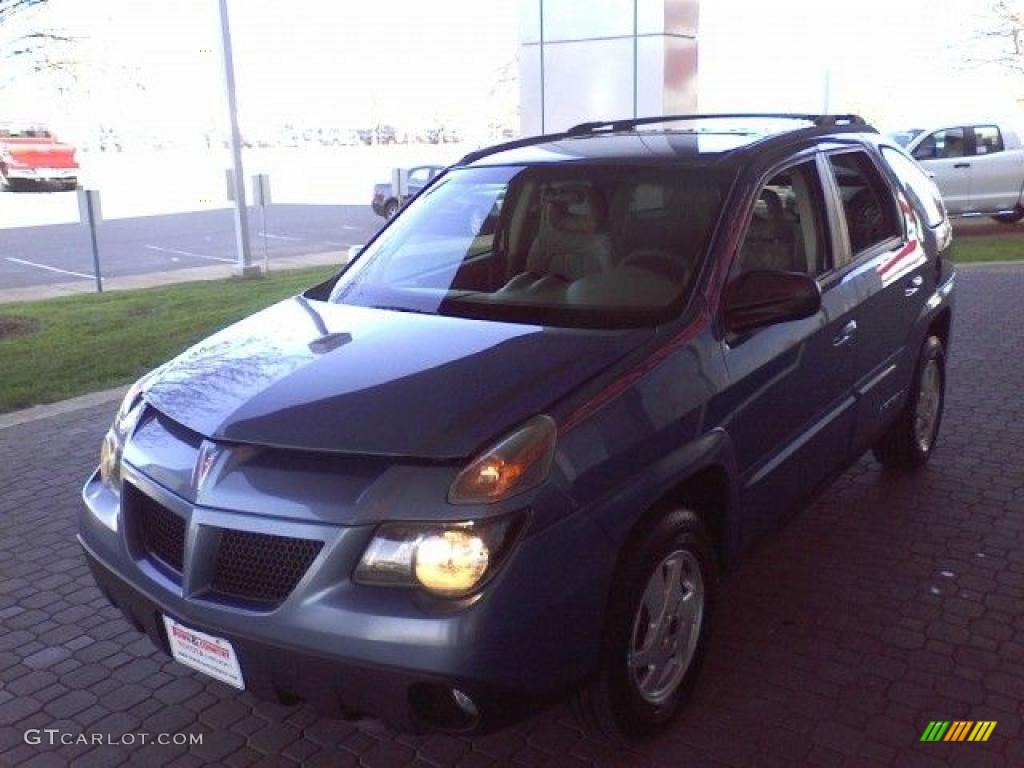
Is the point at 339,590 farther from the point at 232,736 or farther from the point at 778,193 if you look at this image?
the point at 778,193

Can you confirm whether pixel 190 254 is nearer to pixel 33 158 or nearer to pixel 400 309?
pixel 400 309

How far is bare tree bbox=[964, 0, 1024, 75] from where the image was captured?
25.2 metres

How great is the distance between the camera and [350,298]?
4.04 meters

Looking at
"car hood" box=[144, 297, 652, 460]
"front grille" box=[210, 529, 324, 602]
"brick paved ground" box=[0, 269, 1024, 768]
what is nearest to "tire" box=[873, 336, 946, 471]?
"brick paved ground" box=[0, 269, 1024, 768]

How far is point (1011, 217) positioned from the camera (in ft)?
61.8

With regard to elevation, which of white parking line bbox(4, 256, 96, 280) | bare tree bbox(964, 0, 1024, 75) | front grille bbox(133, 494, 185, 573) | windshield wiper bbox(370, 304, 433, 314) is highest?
bare tree bbox(964, 0, 1024, 75)

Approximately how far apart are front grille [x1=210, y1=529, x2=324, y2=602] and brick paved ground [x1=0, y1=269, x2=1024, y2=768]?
780mm

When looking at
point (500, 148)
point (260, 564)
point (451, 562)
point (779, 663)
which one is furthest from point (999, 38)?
point (260, 564)

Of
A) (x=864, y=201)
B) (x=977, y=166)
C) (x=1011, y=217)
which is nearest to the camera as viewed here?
(x=864, y=201)

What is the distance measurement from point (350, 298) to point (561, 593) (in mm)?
1812

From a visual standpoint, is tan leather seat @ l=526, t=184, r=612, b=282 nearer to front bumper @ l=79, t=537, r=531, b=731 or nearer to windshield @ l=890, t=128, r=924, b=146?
front bumper @ l=79, t=537, r=531, b=731

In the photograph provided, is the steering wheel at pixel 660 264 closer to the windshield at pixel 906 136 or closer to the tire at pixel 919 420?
the tire at pixel 919 420

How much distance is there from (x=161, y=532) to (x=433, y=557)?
3.02ft

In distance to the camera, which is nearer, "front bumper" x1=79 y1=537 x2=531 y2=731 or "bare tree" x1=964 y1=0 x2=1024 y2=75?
"front bumper" x1=79 y1=537 x2=531 y2=731
